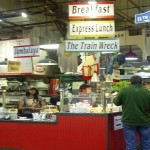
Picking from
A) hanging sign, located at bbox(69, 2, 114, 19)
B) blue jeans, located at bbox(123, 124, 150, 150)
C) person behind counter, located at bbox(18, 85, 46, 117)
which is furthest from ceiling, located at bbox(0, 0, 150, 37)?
blue jeans, located at bbox(123, 124, 150, 150)

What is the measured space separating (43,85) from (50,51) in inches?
73.3

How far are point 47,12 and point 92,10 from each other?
731 centimetres

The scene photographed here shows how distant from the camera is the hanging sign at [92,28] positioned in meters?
8.83

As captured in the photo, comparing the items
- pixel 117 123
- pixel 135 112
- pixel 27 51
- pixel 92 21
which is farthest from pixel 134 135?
pixel 27 51

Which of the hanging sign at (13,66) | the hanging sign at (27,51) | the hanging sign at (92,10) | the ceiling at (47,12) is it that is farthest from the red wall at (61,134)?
the ceiling at (47,12)

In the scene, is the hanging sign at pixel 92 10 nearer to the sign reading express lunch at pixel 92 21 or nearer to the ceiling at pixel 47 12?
the sign reading express lunch at pixel 92 21

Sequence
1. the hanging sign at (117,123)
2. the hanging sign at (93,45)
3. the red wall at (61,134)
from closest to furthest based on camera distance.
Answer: the red wall at (61,134) → the hanging sign at (117,123) → the hanging sign at (93,45)

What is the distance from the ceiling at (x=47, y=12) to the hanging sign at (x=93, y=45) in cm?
603

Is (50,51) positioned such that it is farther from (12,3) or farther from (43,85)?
(12,3)

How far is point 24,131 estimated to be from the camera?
27.2 feet

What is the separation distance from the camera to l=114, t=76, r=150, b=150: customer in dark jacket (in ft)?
22.7

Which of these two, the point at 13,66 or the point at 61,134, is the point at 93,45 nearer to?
the point at 61,134

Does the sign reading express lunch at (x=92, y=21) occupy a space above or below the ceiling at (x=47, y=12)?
below

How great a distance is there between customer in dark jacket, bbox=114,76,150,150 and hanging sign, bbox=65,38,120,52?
174cm
